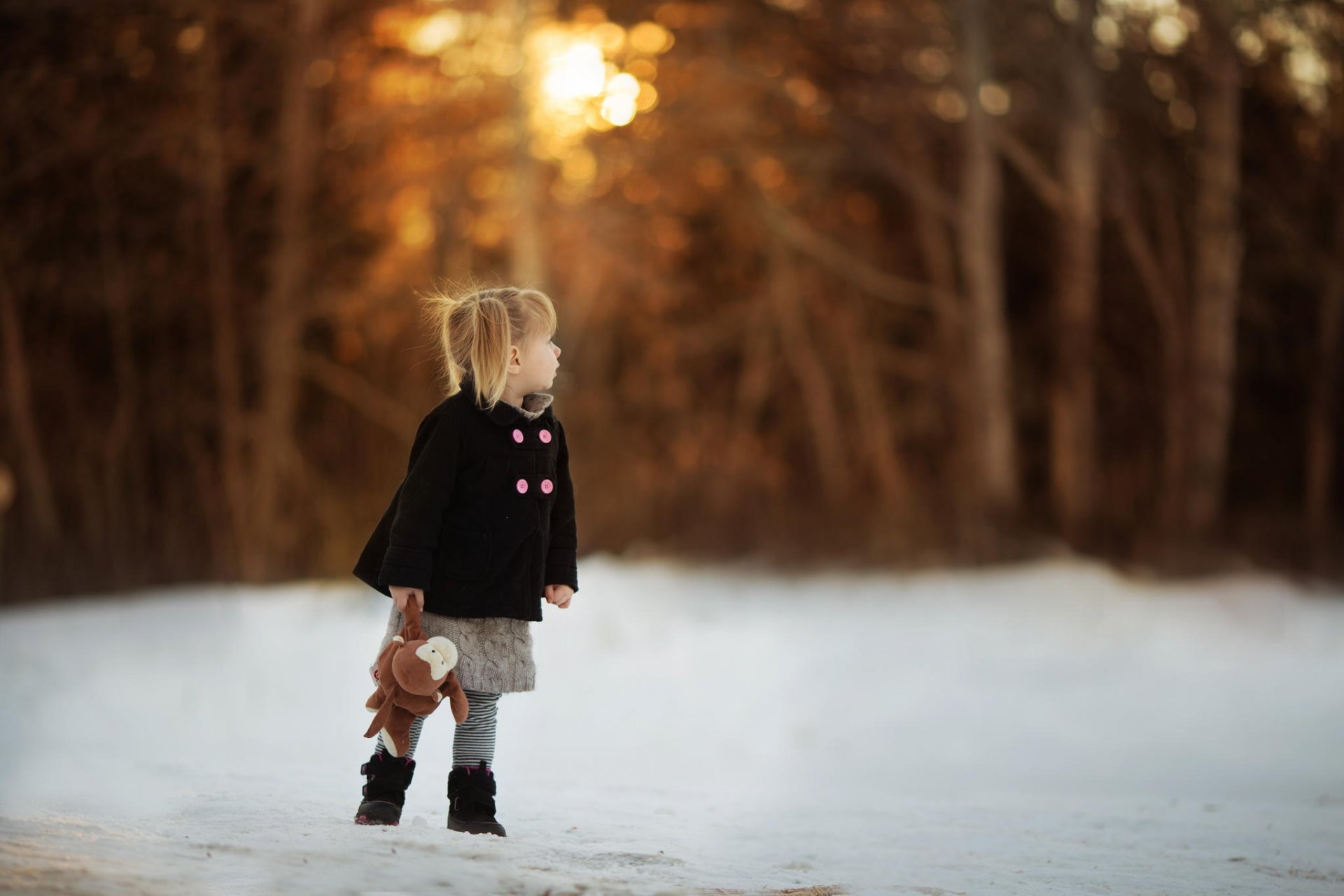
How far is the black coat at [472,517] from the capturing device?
12.3ft

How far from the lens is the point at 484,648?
385 cm

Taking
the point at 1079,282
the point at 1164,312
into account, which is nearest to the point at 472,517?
the point at 1079,282

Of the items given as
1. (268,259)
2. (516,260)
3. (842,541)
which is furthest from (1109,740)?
(268,259)

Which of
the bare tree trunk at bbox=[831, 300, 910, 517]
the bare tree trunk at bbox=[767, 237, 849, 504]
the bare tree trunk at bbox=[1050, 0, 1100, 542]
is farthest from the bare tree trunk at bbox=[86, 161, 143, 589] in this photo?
the bare tree trunk at bbox=[831, 300, 910, 517]

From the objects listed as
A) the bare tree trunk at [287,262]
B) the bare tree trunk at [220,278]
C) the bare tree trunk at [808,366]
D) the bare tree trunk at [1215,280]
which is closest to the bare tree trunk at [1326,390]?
the bare tree trunk at [1215,280]

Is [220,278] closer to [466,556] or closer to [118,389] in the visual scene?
[118,389]

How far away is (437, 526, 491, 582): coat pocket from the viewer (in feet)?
12.6

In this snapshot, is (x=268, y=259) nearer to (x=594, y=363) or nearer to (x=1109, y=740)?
(x=594, y=363)

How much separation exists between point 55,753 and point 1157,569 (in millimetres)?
7017

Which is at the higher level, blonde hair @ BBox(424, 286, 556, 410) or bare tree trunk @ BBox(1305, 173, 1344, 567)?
bare tree trunk @ BBox(1305, 173, 1344, 567)

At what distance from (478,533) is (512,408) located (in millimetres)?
358

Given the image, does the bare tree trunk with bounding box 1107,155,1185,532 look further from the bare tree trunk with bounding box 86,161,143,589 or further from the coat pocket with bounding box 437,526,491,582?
the coat pocket with bounding box 437,526,491,582

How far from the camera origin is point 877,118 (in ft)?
46.8

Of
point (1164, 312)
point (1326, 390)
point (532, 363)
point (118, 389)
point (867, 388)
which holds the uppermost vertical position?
point (867, 388)
